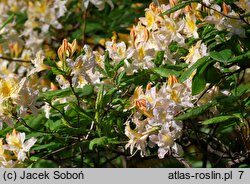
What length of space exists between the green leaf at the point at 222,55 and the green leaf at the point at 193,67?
2 cm

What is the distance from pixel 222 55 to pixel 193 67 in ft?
0.28

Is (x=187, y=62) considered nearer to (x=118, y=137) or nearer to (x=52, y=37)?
(x=118, y=137)

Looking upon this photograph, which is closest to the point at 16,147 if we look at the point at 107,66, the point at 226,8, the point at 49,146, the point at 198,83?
the point at 49,146

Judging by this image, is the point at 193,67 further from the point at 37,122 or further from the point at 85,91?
the point at 37,122

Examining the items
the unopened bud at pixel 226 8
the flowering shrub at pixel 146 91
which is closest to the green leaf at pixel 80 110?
the flowering shrub at pixel 146 91

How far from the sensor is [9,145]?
2023mm

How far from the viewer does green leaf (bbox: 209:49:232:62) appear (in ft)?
5.79

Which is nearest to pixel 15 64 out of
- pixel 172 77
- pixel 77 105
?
pixel 77 105

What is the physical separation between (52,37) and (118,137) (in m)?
1.52

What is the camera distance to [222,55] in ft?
5.89

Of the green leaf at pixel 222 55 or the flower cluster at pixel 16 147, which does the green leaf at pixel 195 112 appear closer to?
the green leaf at pixel 222 55

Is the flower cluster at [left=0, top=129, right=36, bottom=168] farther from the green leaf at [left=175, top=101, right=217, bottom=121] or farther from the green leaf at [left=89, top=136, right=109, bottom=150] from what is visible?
the green leaf at [left=175, top=101, right=217, bottom=121]

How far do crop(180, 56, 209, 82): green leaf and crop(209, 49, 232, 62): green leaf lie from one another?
2 cm

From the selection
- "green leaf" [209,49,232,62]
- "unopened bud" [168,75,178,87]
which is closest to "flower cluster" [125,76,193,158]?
"unopened bud" [168,75,178,87]
